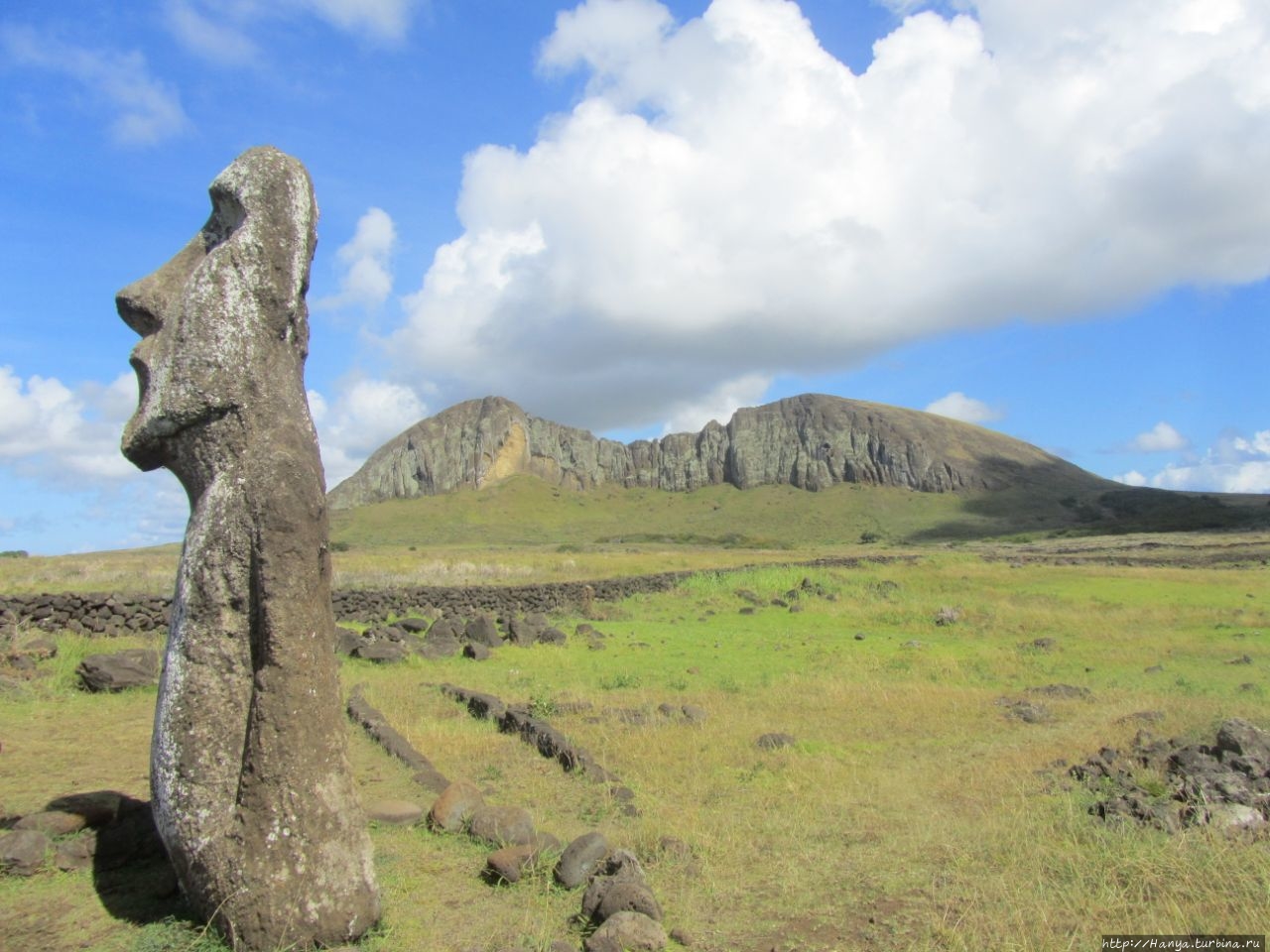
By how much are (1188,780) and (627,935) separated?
227 inches

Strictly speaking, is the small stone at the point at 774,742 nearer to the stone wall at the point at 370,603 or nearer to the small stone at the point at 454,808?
the small stone at the point at 454,808

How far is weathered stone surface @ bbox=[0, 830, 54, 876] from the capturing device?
18.5 feet

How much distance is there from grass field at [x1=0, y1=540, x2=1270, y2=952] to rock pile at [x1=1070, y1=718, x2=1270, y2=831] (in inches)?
13.9

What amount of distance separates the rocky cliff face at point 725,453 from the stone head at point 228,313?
5408 inches

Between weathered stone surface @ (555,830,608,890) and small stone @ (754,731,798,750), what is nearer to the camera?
weathered stone surface @ (555,830,608,890)

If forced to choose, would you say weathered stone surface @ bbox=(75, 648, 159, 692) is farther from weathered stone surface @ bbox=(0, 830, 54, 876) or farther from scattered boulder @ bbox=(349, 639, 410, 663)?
weathered stone surface @ bbox=(0, 830, 54, 876)

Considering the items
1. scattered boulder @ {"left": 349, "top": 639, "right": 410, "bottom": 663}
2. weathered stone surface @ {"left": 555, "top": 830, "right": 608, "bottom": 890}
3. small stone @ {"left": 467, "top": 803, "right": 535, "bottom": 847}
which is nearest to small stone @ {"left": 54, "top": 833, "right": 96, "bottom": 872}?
small stone @ {"left": 467, "top": 803, "right": 535, "bottom": 847}

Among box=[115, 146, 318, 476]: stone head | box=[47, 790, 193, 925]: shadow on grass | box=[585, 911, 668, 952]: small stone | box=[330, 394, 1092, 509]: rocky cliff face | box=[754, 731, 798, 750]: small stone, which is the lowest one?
box=[754, 731, 798, 750]: small stone

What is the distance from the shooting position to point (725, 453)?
158875 millimetres

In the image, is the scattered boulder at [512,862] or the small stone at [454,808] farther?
A: the small stone at [454,808]

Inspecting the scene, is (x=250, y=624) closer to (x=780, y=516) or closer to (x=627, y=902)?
(x=627, y=902)

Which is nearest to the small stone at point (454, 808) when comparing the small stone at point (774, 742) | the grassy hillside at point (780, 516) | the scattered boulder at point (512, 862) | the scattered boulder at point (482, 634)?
the scattered boulder at point (512, 862)

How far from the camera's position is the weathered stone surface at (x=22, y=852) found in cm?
563

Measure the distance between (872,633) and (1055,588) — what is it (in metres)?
11.7
